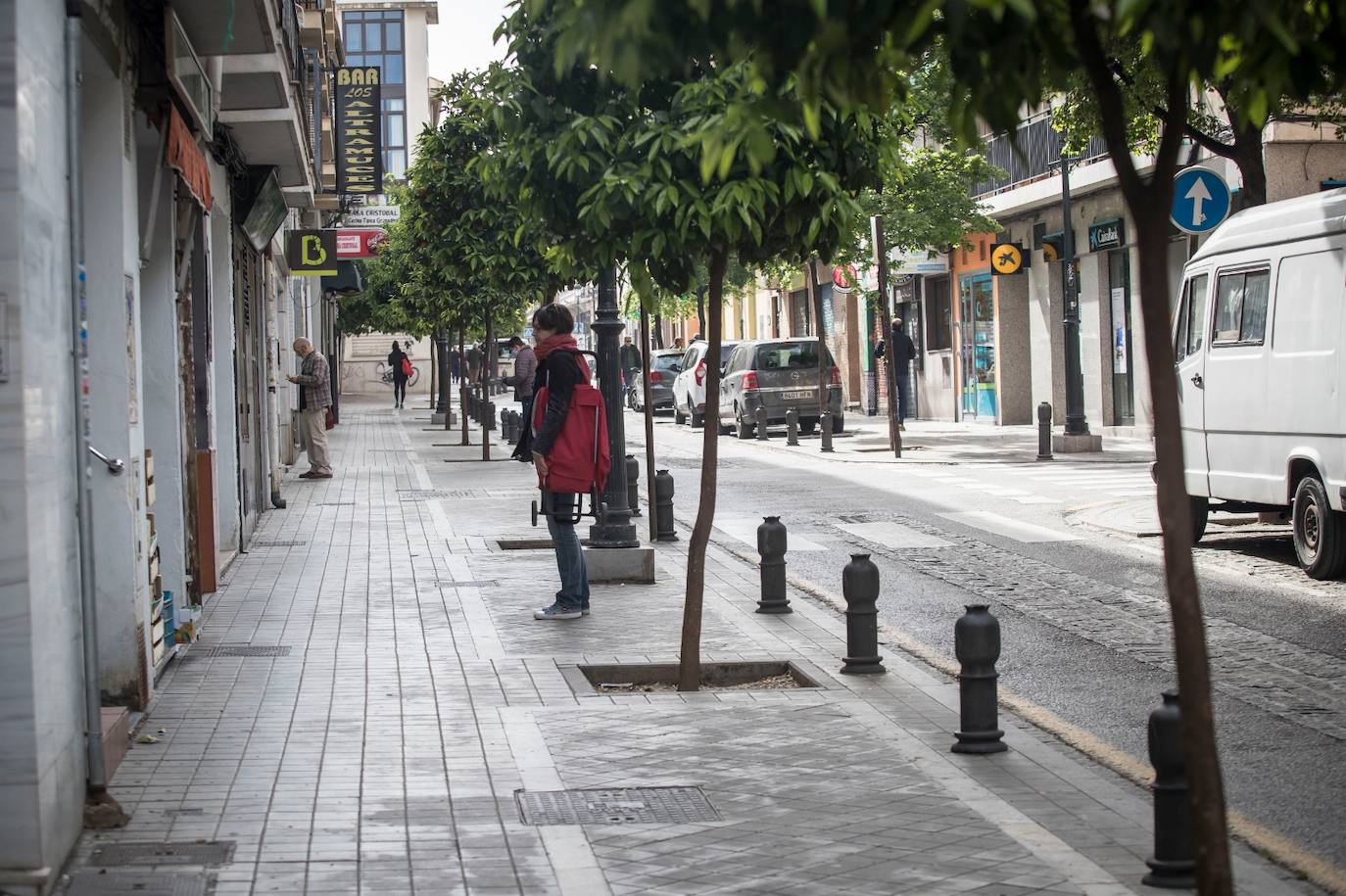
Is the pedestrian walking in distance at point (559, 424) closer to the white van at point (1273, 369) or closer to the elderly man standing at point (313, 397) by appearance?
the white van at point (1273, 369)

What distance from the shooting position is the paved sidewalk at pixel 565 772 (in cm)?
549

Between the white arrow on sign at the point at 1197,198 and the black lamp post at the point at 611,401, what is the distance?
16.7 ft

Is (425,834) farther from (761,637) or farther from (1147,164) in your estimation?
(1147,164)

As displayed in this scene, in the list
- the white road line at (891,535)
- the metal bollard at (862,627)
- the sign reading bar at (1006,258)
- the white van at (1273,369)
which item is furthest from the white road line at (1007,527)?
the sign reading bar at (1006,258)

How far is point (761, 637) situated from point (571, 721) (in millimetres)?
2601

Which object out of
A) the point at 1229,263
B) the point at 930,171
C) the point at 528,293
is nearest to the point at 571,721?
the point at 1229,263

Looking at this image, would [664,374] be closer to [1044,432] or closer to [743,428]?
[743,428]

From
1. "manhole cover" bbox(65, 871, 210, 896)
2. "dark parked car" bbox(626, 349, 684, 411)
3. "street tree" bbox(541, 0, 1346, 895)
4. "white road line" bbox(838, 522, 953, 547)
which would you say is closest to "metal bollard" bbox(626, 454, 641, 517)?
"white road line" bbox(838, 522, 953, 547)

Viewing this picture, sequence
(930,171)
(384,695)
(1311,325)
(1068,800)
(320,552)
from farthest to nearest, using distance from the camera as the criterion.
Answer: (930,171)
(320,552)
(1311,325)
(384,695)
(1068,800)

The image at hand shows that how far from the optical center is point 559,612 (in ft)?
36.2

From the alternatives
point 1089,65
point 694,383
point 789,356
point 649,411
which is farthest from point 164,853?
point 694,383

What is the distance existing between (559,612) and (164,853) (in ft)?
17.6

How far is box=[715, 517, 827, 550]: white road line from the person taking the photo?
15422mm

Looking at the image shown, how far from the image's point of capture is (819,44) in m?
3.62
